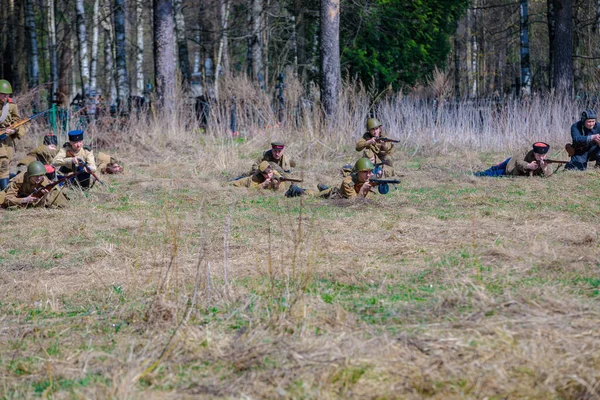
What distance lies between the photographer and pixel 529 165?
37.2 ft

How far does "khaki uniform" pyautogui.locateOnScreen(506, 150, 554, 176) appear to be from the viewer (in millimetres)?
11375

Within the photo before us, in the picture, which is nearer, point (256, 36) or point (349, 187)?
point (349, 187)

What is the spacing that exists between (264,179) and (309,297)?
232 inches

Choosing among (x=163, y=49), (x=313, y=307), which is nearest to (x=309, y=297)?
(x=313, y=307)

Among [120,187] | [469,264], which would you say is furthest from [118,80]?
[469,264]

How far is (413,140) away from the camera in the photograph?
15258 millimetres

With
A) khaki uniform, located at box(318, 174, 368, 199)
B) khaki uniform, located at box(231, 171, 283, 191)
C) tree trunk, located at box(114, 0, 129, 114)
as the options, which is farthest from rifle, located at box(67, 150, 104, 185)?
tree trunk, located at box(114, 0, 129, 114)

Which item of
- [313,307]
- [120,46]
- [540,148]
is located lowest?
[313,307]

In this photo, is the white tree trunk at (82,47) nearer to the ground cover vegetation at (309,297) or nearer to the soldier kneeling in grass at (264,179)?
the soldier kneeling in grass at (264,179)

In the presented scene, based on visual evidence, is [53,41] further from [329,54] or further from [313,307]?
[313,307]

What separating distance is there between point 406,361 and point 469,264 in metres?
2.11

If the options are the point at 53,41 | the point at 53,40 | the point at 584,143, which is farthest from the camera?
the point at 53,40

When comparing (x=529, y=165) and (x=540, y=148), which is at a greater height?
(x=540, y=148)

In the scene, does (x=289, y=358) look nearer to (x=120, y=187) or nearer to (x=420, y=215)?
(x=420, y=215)
